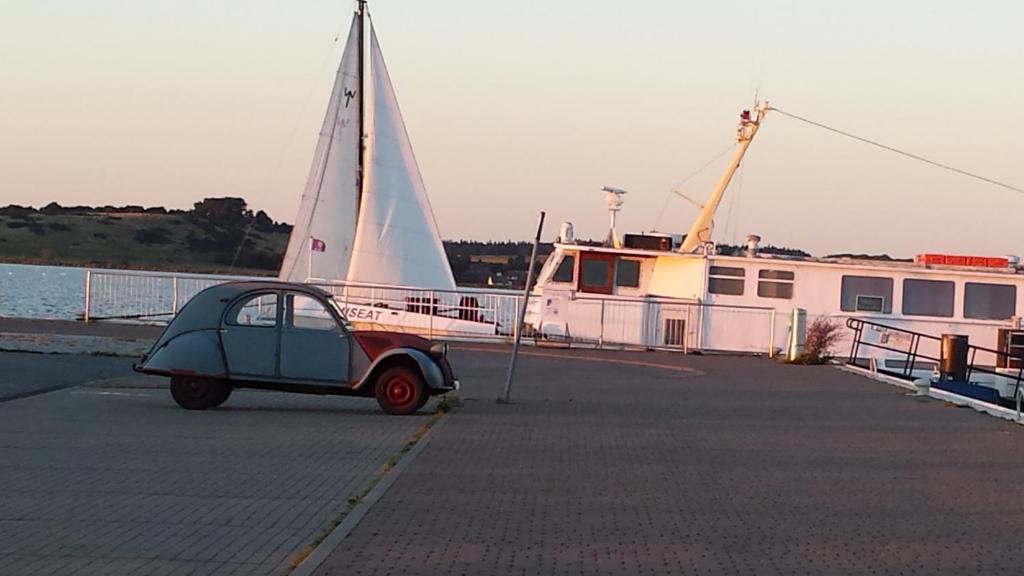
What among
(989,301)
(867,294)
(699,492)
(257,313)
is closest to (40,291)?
(867,294)

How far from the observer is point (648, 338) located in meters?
31.8

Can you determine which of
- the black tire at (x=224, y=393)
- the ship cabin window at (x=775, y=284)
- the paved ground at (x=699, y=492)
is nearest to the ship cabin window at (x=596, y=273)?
the ship cabin window at (x=775, y=284)

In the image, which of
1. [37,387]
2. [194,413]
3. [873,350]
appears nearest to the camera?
[194,413]

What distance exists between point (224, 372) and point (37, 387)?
3.69 m

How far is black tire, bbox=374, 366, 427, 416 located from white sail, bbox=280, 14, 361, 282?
20.8 metres

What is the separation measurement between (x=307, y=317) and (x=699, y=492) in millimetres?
6615

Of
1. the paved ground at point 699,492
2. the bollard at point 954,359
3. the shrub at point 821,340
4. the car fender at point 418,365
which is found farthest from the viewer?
the shrub at point 821,340

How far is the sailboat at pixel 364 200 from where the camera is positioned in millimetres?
36500

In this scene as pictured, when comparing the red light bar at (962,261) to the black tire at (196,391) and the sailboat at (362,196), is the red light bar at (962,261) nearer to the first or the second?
the sailboat at (362,196)

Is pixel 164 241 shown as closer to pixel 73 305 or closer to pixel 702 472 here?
pixel 73 305

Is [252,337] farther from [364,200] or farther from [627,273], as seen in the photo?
[364,200]

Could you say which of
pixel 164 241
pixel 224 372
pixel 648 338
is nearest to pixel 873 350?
pixel 648 338

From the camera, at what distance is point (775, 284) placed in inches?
1254

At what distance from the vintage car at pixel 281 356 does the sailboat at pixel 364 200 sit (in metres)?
19.2
